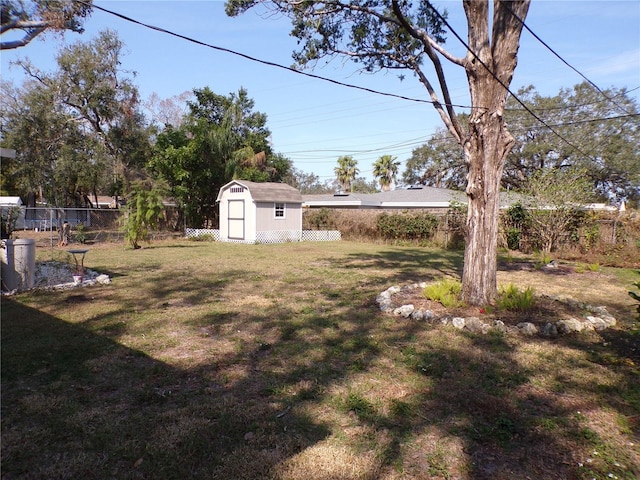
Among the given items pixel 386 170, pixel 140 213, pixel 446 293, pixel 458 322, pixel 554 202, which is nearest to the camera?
pixel 458 322

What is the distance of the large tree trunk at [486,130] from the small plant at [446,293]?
0.30m

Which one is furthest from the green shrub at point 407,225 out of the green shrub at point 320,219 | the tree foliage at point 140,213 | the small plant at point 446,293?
the small plant at point 446,293

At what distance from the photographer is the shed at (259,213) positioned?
21.7 metres

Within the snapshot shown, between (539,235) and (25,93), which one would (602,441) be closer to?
(539,235)

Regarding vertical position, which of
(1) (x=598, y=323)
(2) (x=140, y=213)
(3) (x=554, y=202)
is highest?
(3) (x=554, y=202)

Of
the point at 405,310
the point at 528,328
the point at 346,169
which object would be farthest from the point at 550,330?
the point at 346,169

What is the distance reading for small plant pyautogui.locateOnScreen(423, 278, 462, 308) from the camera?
6926 millimetres

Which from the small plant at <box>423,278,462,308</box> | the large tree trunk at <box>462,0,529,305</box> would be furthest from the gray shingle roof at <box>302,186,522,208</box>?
the large tree trunk at <box>462,0,529,305</box>

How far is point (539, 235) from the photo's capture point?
16688mm

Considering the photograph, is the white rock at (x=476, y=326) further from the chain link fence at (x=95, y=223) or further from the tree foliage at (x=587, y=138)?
the tree foliage at (x=587, y=138)

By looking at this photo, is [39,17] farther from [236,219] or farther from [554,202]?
[554,202]

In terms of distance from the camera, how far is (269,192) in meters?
22.4

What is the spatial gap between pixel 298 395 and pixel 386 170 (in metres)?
42.6

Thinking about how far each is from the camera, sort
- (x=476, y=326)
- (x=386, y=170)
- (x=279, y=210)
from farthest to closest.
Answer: (x=386, y=170) < (x=279, y=210) < (x=476, y=326)
